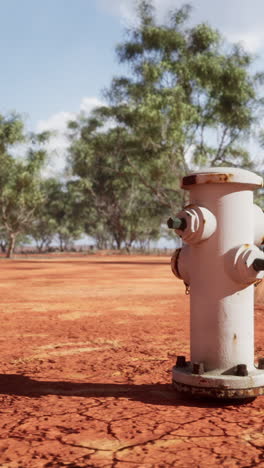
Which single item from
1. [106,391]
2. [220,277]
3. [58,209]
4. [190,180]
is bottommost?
[106,391]

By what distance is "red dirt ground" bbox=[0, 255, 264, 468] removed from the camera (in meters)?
2.83

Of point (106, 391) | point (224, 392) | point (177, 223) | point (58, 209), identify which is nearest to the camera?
point (224, 392)

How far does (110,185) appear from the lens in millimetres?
56250

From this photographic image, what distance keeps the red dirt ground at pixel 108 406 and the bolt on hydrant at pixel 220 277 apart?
0.24 meters

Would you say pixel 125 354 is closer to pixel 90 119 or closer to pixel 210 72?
pixel 210 72

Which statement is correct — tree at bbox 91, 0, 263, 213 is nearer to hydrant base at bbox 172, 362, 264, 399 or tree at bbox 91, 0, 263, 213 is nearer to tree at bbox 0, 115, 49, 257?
tree at bbox 0, 115, 49, 257

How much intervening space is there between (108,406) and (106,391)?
410 millimetres

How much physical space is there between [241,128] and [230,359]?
103ft

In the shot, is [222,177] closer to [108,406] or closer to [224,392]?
[224,392]

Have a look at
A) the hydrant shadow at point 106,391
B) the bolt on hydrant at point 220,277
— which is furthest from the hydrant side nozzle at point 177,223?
the hydrant shadow at point 106,391

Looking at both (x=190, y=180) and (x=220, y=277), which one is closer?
(x=220, y=277)

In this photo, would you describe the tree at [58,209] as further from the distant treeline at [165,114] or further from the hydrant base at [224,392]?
the hydrant base at [224,392]

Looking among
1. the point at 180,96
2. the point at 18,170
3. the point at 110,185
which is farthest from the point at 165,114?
the point at 110,185

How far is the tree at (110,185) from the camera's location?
39881mm
